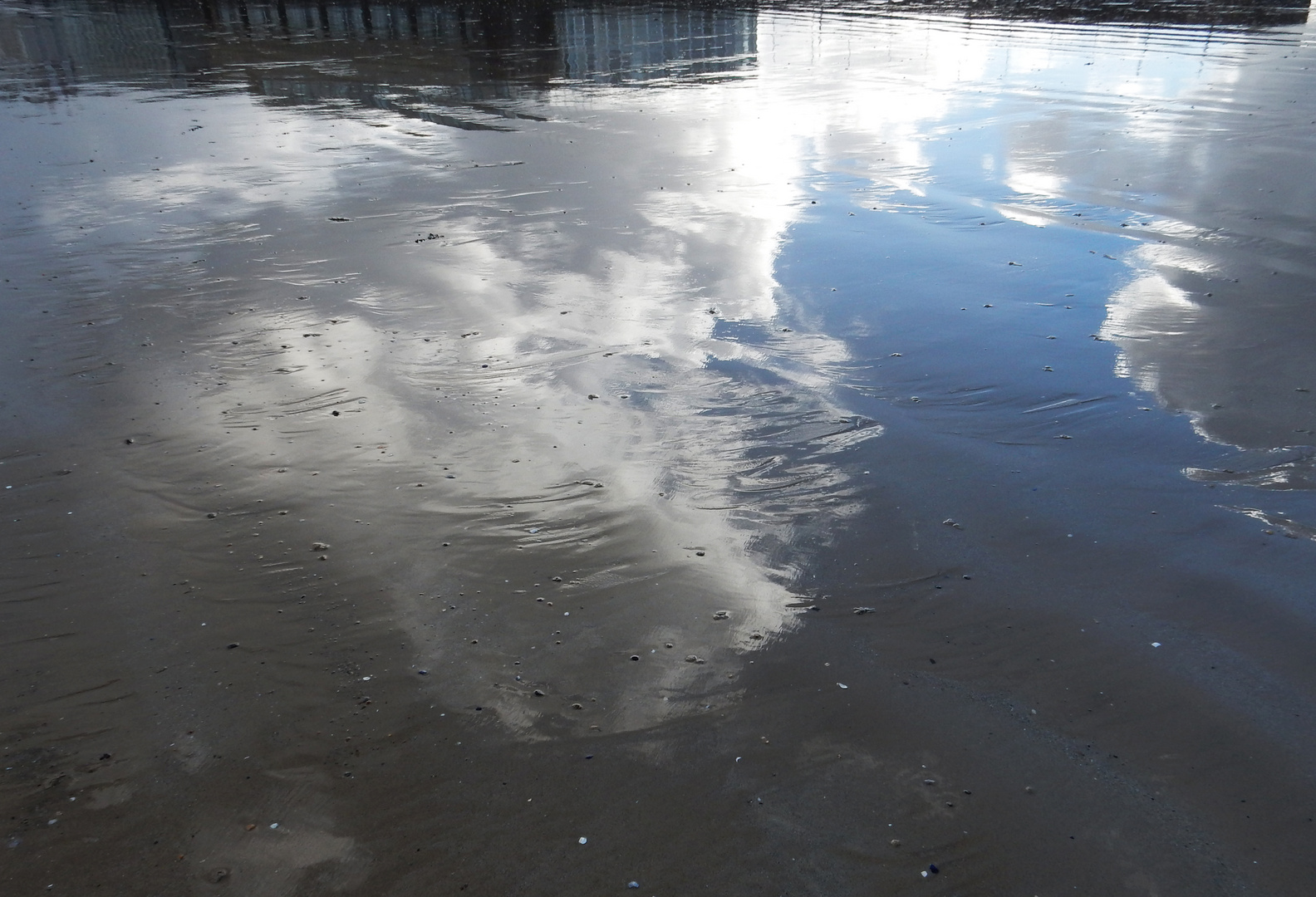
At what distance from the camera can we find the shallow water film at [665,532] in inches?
116

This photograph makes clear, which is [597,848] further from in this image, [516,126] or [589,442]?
[516,126]

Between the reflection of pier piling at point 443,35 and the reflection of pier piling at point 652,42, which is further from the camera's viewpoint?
the reflection of pier piling at point 652,42

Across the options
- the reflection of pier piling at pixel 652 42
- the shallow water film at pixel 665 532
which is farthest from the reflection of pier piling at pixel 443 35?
the shallow water film at pixel 665 532

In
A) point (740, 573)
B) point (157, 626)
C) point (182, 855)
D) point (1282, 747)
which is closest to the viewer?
point (182, 855)

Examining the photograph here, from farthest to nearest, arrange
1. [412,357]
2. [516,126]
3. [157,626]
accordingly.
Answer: [516,126] < [412,357] < [157,626]

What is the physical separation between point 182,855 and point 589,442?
284 cm

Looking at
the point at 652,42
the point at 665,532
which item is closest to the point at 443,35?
the point at 652,42

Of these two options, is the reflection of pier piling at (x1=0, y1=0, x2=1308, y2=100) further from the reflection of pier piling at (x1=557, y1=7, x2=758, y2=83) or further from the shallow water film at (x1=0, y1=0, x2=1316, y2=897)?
the shallow water film at (x1=0, y1=0, x2=1316, y2=897)

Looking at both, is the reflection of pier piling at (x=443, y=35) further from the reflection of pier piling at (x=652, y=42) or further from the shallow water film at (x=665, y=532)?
the shallow water film at (x=665, y=532)

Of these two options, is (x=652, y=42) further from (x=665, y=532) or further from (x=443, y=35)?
(x=665, y=532)

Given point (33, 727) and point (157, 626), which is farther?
point (157, 626)

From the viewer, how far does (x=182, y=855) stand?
112 inches

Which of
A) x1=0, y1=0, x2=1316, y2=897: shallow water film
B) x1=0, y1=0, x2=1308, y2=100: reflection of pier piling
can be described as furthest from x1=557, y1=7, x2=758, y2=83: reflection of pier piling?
x1=0, y1=0, x2=1316, y2=897: shallow water film

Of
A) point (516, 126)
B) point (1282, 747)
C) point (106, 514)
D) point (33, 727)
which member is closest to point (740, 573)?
point (1282, 747)
